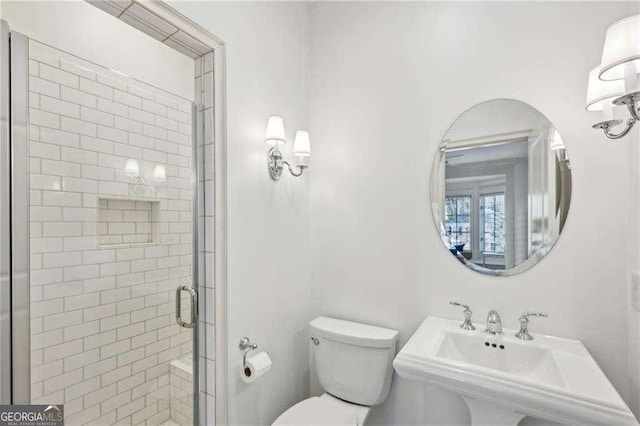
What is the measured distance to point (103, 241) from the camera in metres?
1.19

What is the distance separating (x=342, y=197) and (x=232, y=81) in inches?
32.2

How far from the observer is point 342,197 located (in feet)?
5.99

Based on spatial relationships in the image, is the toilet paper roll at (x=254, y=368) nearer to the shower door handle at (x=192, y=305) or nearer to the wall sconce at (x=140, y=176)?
the shower door handle at (x=192, y=305)

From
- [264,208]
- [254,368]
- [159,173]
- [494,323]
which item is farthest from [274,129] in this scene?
[494,323]

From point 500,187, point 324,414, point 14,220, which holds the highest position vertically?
→ point 500,187

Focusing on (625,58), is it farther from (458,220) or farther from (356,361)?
(356,361)

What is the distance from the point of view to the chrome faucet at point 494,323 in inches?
53.3

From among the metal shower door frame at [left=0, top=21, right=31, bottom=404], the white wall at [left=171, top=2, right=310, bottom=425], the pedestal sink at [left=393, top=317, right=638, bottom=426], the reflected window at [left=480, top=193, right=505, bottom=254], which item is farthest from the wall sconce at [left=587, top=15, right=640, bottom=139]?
the metal shower door frame at [left=0, top=21, right=31, bottom=404]

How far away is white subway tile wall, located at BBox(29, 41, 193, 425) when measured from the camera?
105cm

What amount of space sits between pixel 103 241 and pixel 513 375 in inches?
58.1

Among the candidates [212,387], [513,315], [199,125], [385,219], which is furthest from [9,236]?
[513,315]

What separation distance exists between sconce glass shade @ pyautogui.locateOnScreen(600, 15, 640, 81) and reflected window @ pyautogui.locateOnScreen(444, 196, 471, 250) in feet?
2.56

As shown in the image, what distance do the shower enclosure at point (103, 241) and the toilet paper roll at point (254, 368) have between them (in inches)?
5.4

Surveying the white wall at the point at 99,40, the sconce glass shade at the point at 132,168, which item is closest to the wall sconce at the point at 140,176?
the sconce glass shade at the point at 132,168
